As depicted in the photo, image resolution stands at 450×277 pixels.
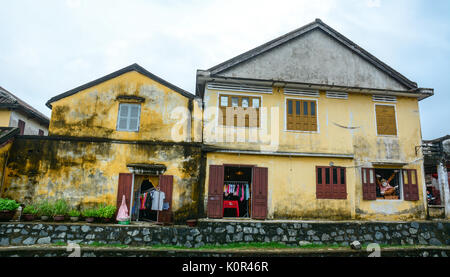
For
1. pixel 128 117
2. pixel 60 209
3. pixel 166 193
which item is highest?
pixel 128 117

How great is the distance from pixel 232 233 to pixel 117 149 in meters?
5.78

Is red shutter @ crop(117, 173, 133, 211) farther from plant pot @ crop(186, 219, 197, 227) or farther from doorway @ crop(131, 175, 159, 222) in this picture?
plant pot @ crop(186, 219, 197, 227)

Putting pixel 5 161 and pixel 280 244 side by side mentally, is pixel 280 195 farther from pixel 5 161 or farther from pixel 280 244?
pixel 5 161

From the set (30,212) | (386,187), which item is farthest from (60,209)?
(386,187)

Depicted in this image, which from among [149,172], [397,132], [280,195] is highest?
[397,132]

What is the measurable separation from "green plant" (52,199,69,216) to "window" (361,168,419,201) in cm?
1231

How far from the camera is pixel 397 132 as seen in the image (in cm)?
1356

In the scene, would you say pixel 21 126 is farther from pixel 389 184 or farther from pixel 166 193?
pixel 389 184

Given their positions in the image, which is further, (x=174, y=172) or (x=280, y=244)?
(x=174, y=172)

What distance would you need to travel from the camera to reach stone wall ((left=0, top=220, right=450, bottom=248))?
10453 mm

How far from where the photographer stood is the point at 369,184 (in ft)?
41.9
